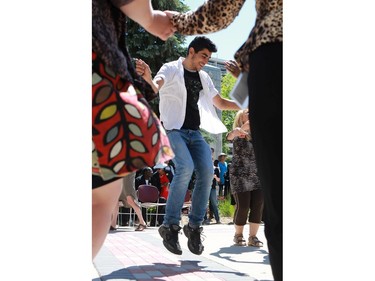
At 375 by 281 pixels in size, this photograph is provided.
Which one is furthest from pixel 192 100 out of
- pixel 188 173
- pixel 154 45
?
pixel 154 45

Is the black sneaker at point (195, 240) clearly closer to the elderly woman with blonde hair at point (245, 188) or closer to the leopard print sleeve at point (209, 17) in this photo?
the elderly woman with blonde hair at point (245, 188)

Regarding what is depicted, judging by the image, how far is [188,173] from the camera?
14.9 feet

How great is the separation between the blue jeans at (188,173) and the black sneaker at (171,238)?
0.14 ft

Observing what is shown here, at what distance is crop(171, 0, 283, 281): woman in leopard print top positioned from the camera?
166 centimetres

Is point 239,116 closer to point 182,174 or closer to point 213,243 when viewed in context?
point 213,243

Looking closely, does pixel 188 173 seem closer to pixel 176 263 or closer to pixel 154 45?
pixel 176 263

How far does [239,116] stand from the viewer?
6.42 m

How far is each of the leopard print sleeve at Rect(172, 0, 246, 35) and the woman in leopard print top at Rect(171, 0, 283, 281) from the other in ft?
0.91

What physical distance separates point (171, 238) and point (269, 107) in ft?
9.94

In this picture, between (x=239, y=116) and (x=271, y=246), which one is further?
(x=239, y=116)

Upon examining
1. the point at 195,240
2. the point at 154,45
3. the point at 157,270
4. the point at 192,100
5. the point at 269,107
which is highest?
the point at 154,45

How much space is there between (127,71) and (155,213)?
9.49m
